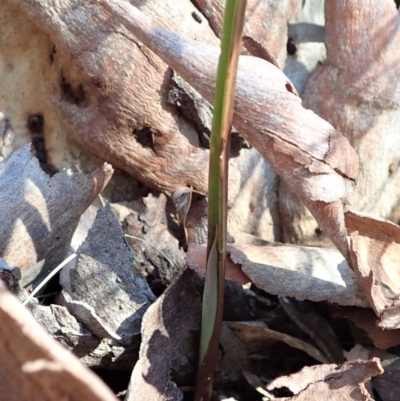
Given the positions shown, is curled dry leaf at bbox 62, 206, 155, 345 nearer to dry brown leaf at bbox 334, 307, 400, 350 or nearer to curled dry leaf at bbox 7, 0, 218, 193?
curled dry leaf at bbox 7, 0, 218, 193

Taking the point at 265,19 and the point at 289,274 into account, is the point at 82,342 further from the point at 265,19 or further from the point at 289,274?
the point at 265,19

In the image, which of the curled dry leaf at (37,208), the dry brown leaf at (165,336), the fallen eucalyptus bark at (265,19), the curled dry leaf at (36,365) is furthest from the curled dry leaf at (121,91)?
the curled dry leaf at (36,365)

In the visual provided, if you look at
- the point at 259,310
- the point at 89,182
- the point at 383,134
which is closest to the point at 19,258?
the point at 89,182

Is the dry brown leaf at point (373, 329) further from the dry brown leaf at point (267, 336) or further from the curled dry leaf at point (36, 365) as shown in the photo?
the curled dry leaf at point (36, 365)

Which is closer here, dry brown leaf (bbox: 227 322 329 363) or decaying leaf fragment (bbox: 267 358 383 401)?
decaying leaf fragment (bbox: 267 358 383 401)

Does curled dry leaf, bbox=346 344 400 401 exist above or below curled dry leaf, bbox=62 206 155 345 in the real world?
below

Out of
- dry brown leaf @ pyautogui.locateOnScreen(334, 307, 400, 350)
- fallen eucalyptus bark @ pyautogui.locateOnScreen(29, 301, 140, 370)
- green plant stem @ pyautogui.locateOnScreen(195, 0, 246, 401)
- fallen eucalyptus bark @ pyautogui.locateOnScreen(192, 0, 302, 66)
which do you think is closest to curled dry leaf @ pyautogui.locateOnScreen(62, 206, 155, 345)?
fallen eucalyptus bark @ pyautogui.locateOnScreen(29, 301, 140, 370)

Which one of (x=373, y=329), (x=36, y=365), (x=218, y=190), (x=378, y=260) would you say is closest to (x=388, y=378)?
(x=373, y=329)
